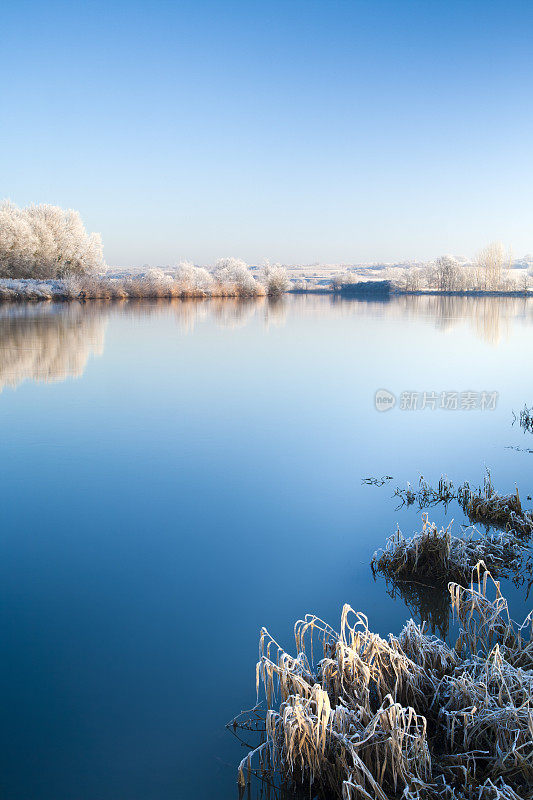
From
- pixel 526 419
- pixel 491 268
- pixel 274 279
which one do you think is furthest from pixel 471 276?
pixel 526 419

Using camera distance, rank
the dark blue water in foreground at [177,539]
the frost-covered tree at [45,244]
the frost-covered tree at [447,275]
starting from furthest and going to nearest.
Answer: the frost-covered tree at [447,275], the frost-covered tree at [45,244], the dark blue water in foreground at [177,539]

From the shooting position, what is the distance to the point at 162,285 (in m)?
42.4

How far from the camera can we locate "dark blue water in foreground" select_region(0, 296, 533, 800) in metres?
2.32

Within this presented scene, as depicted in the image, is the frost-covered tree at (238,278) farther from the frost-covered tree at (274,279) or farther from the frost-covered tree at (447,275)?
the frost-covered tree at (447,275)

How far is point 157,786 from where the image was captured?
2104 millimetres

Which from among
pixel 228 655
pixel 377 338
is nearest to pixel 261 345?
pixel 377 338

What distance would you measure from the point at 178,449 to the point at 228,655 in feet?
12.1

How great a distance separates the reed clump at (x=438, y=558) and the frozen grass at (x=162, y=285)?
34635mm

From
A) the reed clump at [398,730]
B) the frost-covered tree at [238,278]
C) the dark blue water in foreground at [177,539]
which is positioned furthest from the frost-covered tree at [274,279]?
the reed clump at [398,730]

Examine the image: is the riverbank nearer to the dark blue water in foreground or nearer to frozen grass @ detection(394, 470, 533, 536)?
the dark blue water in foreground

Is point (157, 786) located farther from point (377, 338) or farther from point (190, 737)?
point (377, 338)

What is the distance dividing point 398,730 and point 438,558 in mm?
1854

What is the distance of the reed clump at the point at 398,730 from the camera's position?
6.27ft

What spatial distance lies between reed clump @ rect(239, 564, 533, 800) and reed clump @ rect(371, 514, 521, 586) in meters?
1.07
